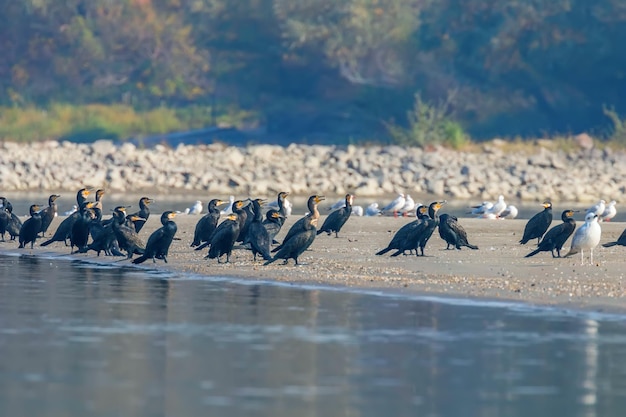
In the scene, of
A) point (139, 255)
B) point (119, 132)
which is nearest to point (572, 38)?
point (119, 132)

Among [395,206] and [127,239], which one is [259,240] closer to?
[127,239]

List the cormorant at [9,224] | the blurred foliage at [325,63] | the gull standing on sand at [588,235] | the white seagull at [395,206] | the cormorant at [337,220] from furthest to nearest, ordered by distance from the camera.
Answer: the blurred foliage at [325,63], the white seagull at [395,206], the cormorant at [337,220], the cormorant at [9,224], the gull standing on sand at [588,235]

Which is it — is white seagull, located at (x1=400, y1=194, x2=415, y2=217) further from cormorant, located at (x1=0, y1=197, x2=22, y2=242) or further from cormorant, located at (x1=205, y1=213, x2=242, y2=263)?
cormorant, located at (x1=205, y1=213, x2=242, y2=263)

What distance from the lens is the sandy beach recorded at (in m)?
18.5

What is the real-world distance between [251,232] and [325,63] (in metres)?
43.0

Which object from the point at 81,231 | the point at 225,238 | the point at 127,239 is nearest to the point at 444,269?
the point at 225,238

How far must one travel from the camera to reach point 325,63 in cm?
6469

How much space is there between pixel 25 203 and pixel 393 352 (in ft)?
80.3

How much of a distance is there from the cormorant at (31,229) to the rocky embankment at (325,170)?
17.6 metres

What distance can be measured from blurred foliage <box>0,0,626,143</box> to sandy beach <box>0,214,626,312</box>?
1067 inches

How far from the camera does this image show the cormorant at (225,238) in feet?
72.1

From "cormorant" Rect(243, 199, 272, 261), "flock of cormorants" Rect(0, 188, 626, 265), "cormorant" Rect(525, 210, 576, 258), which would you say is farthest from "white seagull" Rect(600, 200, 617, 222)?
"cormorant" Rect(243, 199, 272, 261)

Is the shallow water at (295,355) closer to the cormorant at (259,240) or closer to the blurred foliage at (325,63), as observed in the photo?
the cormorant at (259,240)

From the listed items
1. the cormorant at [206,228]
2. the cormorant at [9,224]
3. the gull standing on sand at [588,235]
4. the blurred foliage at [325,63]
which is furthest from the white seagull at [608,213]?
the blurred foliage at [325,63]
